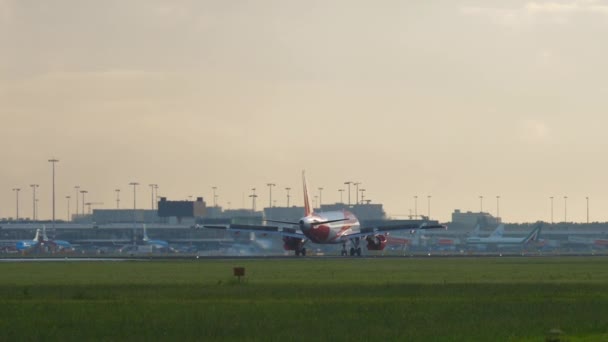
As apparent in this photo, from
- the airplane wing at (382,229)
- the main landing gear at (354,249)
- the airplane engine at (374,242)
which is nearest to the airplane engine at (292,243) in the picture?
the main landing gear at (354,249)

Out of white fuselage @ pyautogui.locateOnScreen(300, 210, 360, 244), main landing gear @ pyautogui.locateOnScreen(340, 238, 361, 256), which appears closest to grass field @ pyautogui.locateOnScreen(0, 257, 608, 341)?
white fuselage @ pyautogui.locateOnScreen(300, 210, 360, 244)

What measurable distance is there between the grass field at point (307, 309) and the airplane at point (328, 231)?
8020 centimetres

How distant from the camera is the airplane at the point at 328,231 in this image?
162m

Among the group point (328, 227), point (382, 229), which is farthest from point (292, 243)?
point (382, 229)

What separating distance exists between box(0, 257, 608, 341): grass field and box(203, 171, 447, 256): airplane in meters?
80.2

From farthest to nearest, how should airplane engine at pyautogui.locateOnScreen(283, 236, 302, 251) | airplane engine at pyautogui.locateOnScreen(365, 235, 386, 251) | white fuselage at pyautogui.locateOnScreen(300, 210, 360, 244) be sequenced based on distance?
1. airplane engine at pyautogui.locateOnScreen(365, 235, 386, 251)
2. airplane engine at pyautogui.locateOnScreen(283, 236, 302, 251)
3. white fuselage at pyautogui.locateOnScreen(300, 210, 360, 244)

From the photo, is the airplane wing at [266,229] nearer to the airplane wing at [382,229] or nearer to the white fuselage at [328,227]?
the white fuselage at [328,227]

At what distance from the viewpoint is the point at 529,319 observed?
4741 cm

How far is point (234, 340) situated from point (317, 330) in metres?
3.63

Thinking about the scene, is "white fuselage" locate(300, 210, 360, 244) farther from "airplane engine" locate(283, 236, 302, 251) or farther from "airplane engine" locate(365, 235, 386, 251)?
"airplane engine" locate(365, 235, 386, 251)

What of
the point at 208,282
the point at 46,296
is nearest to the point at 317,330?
the point at 46,296

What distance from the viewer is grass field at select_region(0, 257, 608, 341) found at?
1681 inches

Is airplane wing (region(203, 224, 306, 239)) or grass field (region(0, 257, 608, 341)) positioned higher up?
airplane wing (region(203, 224, 306, 239))

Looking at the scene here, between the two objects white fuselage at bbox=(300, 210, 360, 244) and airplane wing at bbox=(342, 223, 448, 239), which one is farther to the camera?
airplane wing at bbox=(342, 223, 448, 239)
